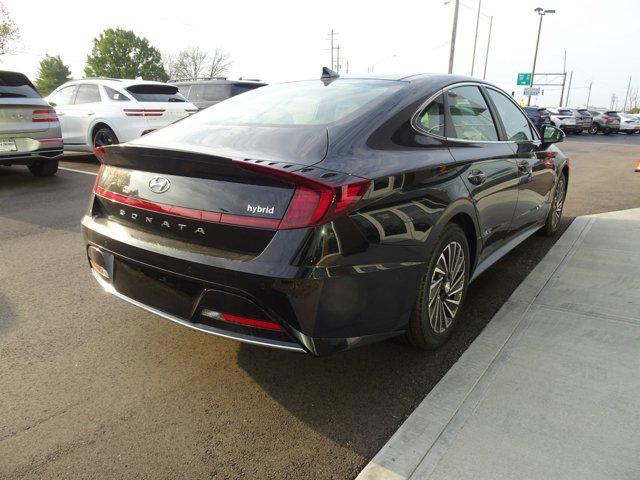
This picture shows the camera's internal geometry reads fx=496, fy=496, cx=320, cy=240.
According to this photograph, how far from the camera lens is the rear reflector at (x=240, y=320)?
2146 millimetres

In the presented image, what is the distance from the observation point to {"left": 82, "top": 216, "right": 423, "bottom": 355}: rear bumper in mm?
2070

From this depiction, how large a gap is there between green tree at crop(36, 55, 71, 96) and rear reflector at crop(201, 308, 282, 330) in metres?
84.6

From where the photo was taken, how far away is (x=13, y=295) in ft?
11.8

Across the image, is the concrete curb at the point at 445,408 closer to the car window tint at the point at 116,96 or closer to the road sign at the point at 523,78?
the car window tint at the point at 116,96

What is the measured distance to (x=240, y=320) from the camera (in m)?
2.19

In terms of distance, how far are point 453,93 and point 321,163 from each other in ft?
4.76

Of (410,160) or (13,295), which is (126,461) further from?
(13,295)

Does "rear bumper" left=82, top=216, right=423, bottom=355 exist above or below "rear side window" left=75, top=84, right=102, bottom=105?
below

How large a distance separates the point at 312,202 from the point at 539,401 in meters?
1.48

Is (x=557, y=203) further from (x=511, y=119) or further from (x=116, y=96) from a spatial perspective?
(x=116, y=96)

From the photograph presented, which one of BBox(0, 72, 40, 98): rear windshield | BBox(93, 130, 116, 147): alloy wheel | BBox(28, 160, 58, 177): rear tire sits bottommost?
BBox(28, 160, 58, 177): rear tire

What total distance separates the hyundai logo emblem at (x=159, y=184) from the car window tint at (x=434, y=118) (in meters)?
1.39

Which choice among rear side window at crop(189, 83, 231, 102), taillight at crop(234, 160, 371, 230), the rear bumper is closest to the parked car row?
rear side window at crop(189, 83, 231, 102)

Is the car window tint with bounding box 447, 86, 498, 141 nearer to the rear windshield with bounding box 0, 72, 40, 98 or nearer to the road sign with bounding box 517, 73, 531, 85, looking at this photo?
the rear windshield with bounding box 0, 72, 40, 98
